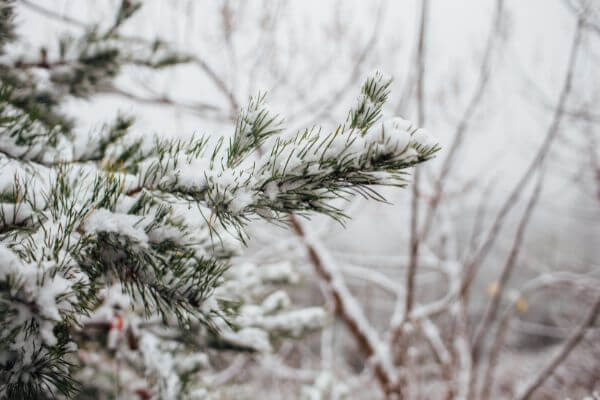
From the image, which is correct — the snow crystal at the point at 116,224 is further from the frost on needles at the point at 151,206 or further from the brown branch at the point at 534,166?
the brown branch at the point at 534,166

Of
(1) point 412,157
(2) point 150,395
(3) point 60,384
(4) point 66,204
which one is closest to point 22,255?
(4) point 66,204

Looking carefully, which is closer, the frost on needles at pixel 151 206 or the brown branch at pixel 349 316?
the frost on needles at pixel 151 206

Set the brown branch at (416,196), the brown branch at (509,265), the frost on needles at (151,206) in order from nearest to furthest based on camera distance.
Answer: the frost on needles at (151,206)
the brown branch at (416,196)
the brown branch at (509,265)

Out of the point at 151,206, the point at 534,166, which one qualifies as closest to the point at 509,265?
the point at 534,166

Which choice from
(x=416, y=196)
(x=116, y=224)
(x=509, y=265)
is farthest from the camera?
(x=509, y=265)

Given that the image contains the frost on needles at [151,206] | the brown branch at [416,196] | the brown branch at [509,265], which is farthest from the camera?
the brown branch at [509,265]

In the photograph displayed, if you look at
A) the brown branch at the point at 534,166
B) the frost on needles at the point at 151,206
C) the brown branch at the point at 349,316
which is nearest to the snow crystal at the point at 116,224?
the frost on needles at the point at 151,206

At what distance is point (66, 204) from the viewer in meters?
0.56

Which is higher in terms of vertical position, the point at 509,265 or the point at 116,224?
the point at 509,265

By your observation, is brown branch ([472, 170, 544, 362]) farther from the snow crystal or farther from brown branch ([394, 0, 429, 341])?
the snow crystal

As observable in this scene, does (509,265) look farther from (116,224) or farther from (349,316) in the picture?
(116,224)

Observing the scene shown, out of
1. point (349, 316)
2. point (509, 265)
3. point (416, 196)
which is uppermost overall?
point (416, 196)

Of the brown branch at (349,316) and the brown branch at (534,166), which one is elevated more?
the brown branch at (534,166)

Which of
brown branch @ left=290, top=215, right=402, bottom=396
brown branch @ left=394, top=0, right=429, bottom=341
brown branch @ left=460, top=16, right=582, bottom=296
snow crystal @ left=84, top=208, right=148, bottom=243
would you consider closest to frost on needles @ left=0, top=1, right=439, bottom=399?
snow crystal @ left=84, top=208, right=148, bottom=243
